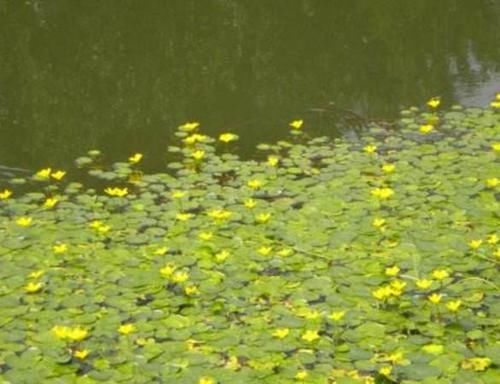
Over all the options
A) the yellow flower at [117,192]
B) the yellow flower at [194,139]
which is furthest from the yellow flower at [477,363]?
the yellow flower at [194,139]

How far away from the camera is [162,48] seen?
19.2 ft

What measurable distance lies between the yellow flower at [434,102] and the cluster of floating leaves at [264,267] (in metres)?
0.23

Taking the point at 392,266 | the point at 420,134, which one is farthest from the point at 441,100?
the point at 392,266

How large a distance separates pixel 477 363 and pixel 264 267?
84 centimetres

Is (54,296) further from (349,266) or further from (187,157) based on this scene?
(187,157)

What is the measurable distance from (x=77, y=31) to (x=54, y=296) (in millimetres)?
3122

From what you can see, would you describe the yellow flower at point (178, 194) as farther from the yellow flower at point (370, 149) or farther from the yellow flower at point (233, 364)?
the yellow flower at point (233, 364)

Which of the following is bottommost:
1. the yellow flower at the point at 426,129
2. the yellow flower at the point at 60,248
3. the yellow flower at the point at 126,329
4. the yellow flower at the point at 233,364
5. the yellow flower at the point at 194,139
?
the yellow flower at the point at 233,364

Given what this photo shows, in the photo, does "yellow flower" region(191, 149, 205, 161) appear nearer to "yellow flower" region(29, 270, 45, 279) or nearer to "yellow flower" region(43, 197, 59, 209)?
"yellow flower" region(43, 197, 59, 209)

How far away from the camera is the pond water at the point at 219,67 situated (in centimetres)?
489

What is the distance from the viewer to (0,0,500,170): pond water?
4887mm

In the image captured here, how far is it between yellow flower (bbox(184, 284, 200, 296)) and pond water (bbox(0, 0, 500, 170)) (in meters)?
1.22

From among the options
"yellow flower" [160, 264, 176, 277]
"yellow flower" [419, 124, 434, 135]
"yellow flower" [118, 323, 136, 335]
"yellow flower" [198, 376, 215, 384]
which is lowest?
"yellow flower" [198, 376, 215, 384]

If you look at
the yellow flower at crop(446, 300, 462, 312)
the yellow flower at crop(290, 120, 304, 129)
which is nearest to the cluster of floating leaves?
the yellow flower at crop(446, 300, 462, 312)
